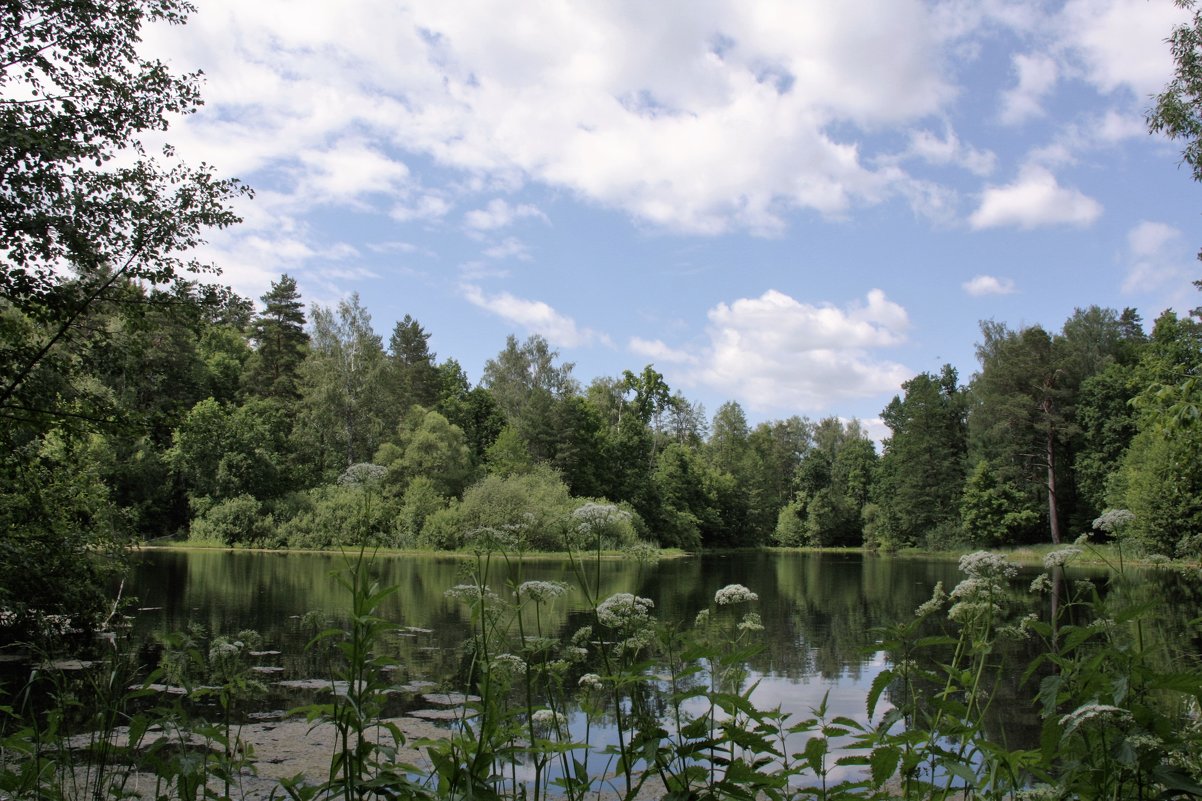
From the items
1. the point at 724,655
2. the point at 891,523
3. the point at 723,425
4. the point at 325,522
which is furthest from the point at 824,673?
the point at 723,425

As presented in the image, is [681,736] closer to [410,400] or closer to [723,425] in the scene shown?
[410,400]

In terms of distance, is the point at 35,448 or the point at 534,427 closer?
the point at 35,448

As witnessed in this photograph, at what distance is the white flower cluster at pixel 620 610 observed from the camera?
4.01 metres

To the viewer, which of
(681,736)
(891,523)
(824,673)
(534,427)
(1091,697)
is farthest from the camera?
(891,523)

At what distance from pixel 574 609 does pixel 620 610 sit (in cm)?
1740

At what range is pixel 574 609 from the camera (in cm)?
2116

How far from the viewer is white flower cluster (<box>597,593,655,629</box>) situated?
401 centimetres

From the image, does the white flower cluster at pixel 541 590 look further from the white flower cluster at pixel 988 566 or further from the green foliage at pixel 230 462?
the green foliage at pixel 230 462

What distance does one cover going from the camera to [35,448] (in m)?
10.1

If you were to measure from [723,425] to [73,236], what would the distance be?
292 ft

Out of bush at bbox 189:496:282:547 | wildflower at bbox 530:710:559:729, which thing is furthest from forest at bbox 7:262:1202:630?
wildflower at bbox 530:710:559:729

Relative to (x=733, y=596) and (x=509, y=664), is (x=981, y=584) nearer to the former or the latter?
(x=733, y=596)

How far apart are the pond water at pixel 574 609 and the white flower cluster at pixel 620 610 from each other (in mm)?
374

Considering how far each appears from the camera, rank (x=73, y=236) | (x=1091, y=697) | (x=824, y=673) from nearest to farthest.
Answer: (x=1091, y=697), (x=73, y=236), (x=824, y=673)
